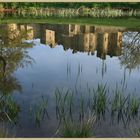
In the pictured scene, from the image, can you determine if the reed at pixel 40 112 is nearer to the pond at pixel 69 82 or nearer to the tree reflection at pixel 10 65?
the pond at pixel 69 82

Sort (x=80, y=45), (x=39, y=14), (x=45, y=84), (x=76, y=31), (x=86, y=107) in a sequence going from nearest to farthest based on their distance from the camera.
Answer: (x=86, y=107)
(x=45, y=84)
(x=80, y=45)
(x=76, y=31)
(x=39, y=14)

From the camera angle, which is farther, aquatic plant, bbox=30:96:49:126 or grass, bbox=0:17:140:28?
grass, bbox=0:17:140:28

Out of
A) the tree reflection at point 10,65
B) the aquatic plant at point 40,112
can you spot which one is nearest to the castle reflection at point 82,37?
the tree reflection at point 10,65

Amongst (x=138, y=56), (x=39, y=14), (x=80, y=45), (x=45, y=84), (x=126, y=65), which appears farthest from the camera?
(x=39, y=14)

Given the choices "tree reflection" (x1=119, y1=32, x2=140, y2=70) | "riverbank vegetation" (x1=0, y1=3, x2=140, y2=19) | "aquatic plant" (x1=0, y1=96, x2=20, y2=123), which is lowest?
"riverbank vegetation" (x1=0, y1=3, x2=140, y2=19)

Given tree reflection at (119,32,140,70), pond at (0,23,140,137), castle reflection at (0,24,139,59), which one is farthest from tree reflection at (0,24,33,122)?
tree reflection at (119,32,140,70)

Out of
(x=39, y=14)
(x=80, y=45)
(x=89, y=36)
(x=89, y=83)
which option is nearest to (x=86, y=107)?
(x=89, y=83)

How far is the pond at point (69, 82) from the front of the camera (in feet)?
29.5

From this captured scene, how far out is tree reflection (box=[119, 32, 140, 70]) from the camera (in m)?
15.3

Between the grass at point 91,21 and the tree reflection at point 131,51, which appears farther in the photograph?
the grass at point 91,21

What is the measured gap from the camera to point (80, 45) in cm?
2027

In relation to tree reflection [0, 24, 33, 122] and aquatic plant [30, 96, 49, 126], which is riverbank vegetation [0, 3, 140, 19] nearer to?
tree reflection [0, 24, 33, 122]

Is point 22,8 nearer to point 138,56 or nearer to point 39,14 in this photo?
point 39,14

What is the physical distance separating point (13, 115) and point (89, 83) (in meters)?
3.87
